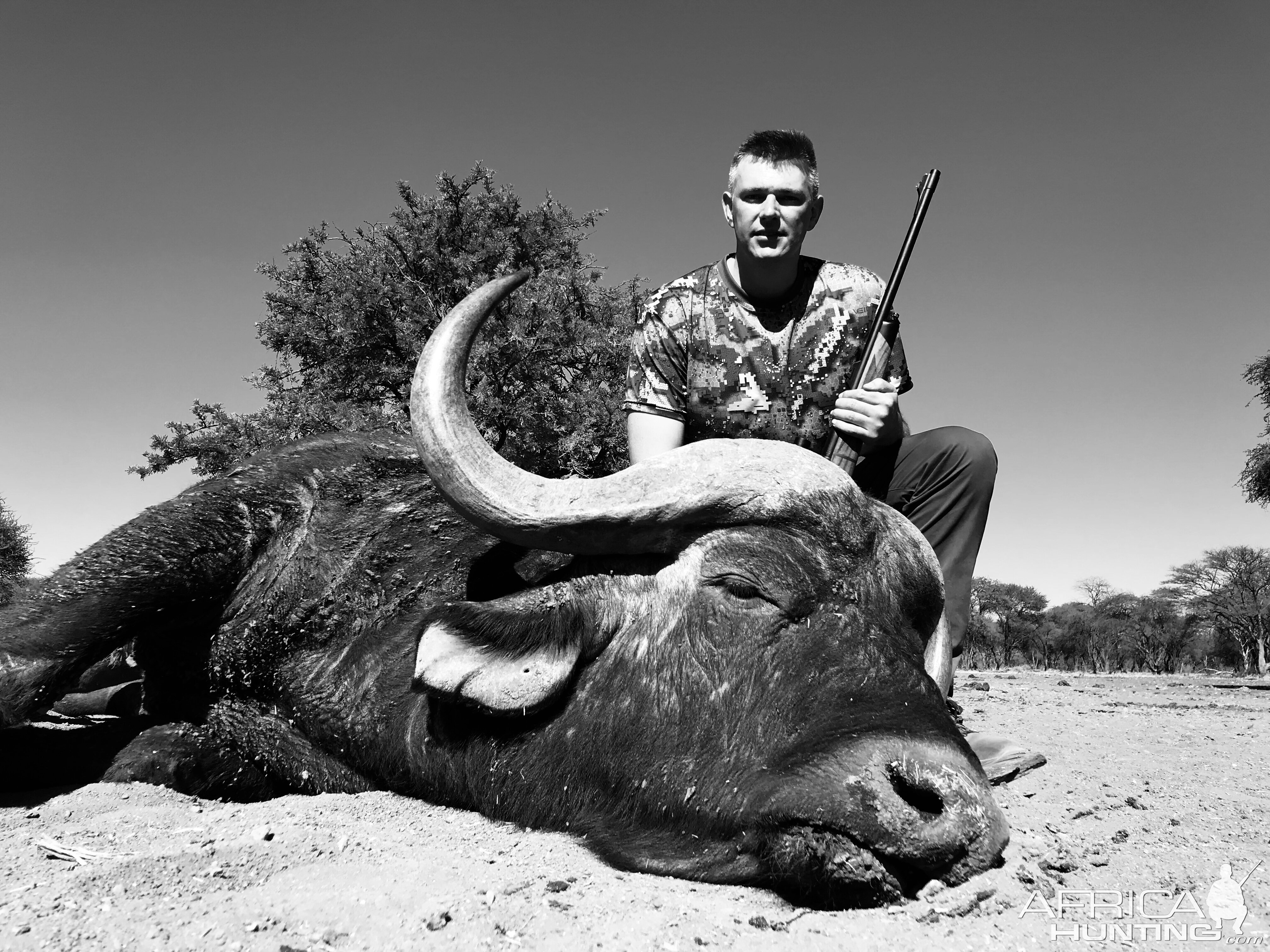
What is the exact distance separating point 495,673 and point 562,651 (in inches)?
8.3

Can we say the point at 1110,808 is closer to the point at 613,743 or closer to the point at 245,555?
the point at 613,743

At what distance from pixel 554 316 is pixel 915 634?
1186 cm

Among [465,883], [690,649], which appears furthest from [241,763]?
[690,649]

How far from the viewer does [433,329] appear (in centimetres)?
1204

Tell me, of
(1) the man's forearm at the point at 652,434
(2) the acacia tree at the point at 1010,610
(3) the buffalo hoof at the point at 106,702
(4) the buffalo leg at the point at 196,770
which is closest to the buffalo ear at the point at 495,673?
(4) the buffalo leg at the point at 196,770

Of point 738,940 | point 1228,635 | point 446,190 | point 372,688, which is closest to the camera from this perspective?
point 738,940

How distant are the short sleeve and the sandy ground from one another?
7.02 feet

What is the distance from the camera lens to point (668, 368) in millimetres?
4438

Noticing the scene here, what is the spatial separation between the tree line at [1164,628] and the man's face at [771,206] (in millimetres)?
21434

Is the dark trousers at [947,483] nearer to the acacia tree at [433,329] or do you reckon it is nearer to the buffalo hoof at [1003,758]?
the buffalo hoof at [1003,758]

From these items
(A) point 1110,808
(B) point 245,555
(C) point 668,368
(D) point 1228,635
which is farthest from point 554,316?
(D) point 1228,635

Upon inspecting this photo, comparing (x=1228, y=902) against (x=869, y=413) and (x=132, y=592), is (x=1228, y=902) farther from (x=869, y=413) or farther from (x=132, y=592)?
(x=132, y=592)

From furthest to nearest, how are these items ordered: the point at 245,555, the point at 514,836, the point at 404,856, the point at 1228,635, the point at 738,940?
1. the point at 1228,635
2. the point at 245,555
3. the point at 514,836
4. the point at 404,856
5. the point at 738,940

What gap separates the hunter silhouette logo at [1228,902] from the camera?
7.04 ft
